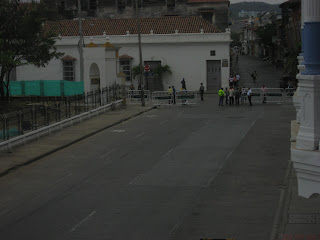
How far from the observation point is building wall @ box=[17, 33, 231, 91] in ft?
188

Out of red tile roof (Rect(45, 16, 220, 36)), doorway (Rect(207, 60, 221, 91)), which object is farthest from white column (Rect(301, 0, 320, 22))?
red tile roof (Rect(45, 16, 220, 36))

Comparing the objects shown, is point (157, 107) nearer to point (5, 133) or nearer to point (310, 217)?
point (5, 133)

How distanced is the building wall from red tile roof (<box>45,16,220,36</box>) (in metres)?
1.69

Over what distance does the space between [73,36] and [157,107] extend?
1771cm

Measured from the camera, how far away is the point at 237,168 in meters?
21.2

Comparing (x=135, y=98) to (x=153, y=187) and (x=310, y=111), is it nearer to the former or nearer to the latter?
(x=153, y=187)

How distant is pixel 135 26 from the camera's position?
61.3m

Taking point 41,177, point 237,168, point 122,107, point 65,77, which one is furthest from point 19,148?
point 65,77

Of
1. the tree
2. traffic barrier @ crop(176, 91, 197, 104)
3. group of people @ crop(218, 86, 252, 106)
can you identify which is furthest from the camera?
traffic barrier @ crop(176, 91, 197, 104)

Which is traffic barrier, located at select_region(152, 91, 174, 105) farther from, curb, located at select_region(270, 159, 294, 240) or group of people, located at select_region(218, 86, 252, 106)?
curb, located at select_region(270, 159, 294, 240)

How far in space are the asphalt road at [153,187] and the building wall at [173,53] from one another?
1042 inches

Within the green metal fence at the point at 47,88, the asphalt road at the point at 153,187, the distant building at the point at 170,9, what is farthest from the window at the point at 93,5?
the asphalt road at the point at 153,187

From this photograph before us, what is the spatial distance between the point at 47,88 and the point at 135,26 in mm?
15554

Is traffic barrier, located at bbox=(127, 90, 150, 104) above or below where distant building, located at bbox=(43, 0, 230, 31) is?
below
